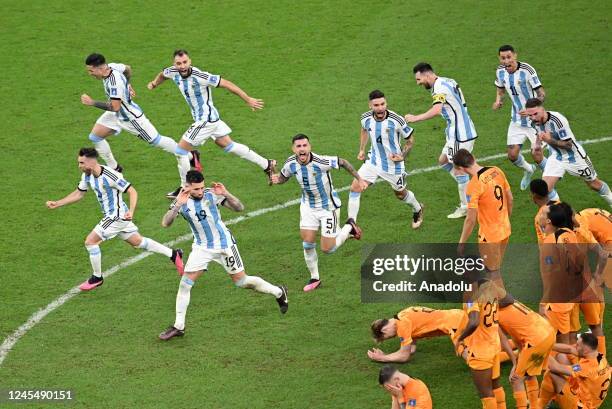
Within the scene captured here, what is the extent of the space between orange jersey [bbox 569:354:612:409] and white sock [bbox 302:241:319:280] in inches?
185

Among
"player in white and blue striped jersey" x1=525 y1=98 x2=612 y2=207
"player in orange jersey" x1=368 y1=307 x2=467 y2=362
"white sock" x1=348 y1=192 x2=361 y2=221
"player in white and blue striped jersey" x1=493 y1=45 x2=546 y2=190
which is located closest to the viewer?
"player in orange jersey" x1=368 y1=307 x2=467 y2=362

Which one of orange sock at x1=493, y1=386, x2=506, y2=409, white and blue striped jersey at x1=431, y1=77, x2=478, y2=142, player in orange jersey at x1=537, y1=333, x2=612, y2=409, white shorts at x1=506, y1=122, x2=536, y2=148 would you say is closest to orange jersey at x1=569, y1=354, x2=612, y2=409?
player in orange jersey at x1=537, y1=333, x2=612, y2=409

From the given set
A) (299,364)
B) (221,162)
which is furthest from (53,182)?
(299,364)

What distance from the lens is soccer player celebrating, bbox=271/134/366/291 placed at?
16625 millimetres

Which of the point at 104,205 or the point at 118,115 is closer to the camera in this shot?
the point at 104,205

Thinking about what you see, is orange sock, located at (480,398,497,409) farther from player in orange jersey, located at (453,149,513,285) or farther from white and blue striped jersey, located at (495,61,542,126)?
white and blue striped jersey, located at (495,61,542,126)

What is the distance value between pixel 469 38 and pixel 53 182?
9815 millimetres

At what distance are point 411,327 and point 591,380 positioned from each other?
2264 millimetres

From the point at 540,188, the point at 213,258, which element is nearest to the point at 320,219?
the point at 213,258

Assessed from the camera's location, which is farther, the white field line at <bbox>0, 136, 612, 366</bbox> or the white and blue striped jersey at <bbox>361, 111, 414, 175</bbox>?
the white and blue striped jersey at <bbox>361, 111, 414, 175</bbox>

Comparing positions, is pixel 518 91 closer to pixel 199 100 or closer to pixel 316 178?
pixel 316 178

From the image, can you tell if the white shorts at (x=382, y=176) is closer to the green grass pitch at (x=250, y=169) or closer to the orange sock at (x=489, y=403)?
the green grass pitch at (x=250, y=169)

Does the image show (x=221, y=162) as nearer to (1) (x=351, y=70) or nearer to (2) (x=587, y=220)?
(1) (x=351, y=70)

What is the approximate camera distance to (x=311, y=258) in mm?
17047
